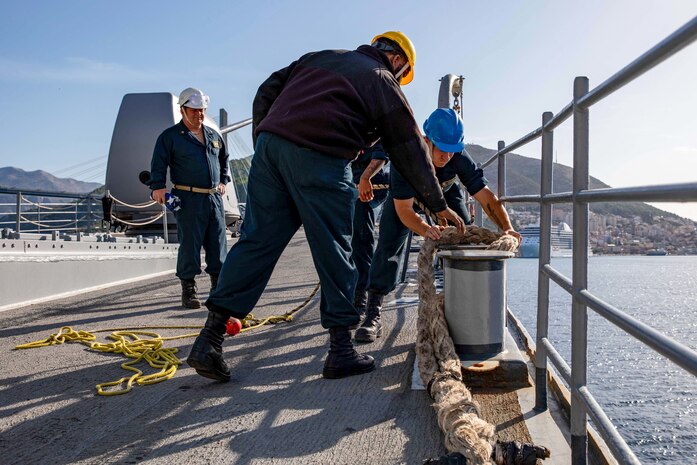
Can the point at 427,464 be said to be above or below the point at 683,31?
below

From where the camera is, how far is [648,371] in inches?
127

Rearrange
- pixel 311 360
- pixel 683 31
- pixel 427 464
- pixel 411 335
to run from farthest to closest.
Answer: pixel 411 335
pixel 311 360
pixel 427 464
pixel 683 31

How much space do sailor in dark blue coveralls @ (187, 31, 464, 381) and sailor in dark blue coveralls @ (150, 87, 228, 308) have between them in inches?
91.9

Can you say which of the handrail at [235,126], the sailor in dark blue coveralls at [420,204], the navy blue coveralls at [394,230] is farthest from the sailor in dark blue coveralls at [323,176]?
the handrail at [235,126]

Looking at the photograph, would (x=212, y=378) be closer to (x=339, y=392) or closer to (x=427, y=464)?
(x=339, y=392)

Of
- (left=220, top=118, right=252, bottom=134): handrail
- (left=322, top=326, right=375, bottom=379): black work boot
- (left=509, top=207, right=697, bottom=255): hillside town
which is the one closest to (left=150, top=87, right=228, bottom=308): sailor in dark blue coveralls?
(left=322, top=326, right=375, bottom=379): black work boot

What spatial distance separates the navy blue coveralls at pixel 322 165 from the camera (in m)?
2.63

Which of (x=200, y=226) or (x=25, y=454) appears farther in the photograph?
(x=200, y=226)

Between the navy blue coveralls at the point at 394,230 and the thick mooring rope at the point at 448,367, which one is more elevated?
the navy blue coveralls at the point at 394,230

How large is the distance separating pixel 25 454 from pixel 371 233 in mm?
2697

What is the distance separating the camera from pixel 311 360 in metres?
3.16

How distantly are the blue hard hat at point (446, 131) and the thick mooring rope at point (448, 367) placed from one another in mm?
624

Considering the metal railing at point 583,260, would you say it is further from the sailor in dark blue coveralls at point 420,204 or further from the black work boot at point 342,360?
the black work boot at point 342,360

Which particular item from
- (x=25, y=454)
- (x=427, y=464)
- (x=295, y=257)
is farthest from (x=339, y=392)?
(x=295, y=257)
